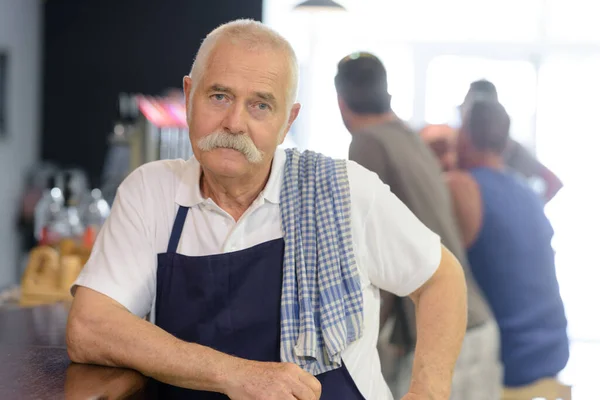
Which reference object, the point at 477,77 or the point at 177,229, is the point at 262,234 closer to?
the point at 177,229

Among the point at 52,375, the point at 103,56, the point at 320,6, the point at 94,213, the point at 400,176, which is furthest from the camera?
the point at 103,56

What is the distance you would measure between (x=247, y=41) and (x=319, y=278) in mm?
480

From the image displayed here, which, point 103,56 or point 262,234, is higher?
point 103,56

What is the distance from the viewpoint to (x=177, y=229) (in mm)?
1767

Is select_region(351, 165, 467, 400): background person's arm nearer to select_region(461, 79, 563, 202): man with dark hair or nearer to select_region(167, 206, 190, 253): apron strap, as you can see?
select_region(167, 206, 190, 253): apron strap

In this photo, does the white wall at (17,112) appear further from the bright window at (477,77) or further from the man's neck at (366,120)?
the man's neck at (366,120)

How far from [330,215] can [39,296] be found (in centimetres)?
187

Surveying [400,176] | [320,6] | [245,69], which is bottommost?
[400,176]

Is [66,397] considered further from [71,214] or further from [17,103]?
[17,103]

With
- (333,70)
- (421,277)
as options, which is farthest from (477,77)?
(421,277)

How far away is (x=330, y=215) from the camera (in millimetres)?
1729

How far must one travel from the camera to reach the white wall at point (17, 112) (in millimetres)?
7074

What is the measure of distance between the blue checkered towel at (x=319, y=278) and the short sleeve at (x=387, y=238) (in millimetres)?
41

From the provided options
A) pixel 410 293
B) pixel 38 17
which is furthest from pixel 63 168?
pixel 410 293
